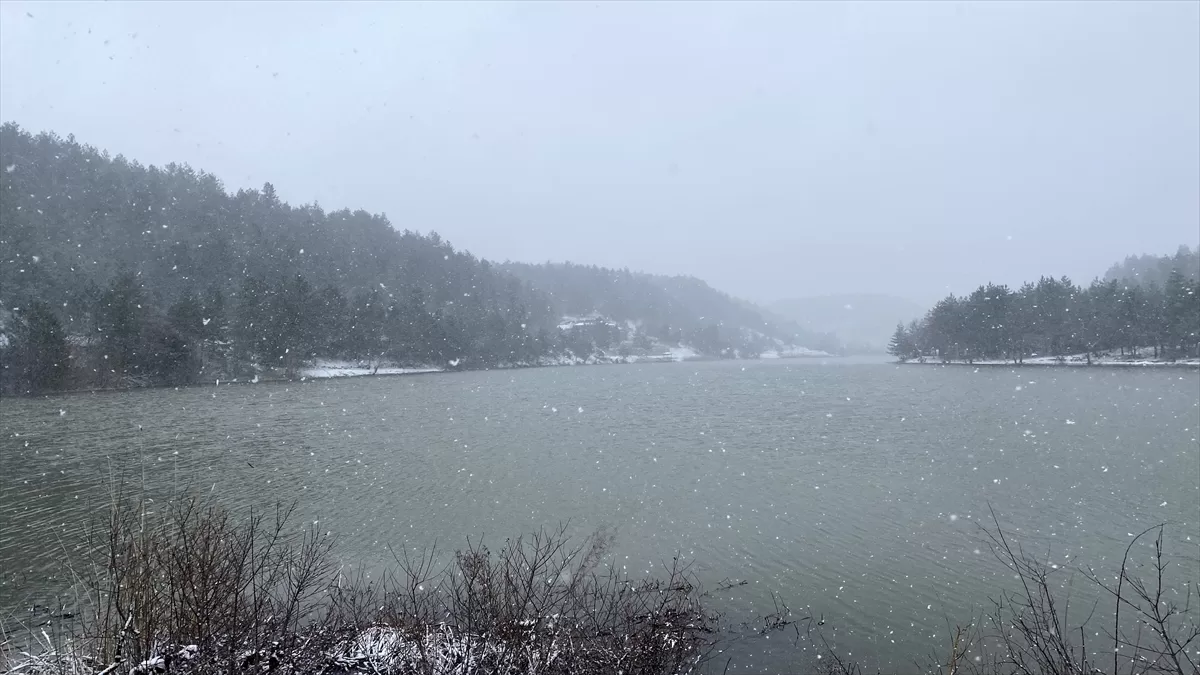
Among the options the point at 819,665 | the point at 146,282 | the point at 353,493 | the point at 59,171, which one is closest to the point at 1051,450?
the point at 819,665

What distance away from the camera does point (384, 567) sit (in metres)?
11.8

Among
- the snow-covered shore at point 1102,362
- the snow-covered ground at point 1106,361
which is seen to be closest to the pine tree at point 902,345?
the snow-covered shore at point 1102,362

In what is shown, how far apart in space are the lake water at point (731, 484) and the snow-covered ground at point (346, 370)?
139 ft

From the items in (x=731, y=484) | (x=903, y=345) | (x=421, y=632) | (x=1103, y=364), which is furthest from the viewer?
(x=903, y=345)

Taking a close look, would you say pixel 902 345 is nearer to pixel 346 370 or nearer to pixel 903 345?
pixel 903 345

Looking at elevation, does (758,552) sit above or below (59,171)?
below

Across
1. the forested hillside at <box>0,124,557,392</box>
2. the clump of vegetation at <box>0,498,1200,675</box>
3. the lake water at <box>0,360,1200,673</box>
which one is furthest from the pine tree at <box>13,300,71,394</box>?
the clump of vegetation at <box>0,498,1200,675</box>

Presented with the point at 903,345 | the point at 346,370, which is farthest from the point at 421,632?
the point at 903,345

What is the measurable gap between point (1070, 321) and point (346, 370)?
100982mm

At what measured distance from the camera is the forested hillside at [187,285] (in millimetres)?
57312

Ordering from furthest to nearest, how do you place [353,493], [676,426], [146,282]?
[146,282], [676,426], [353,493]

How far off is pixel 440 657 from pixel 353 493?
41.8 feet

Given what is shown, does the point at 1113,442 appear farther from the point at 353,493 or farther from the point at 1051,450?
the point at 353,493

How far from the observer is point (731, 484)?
1867 cm
